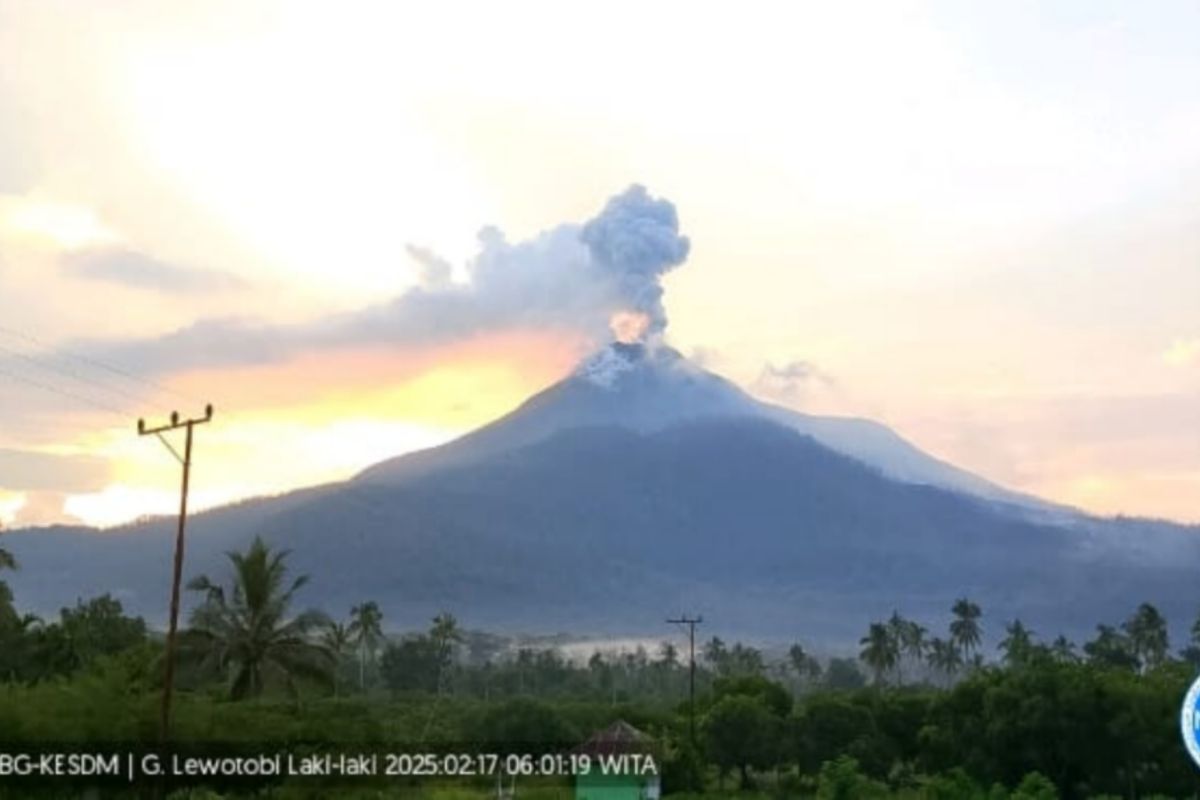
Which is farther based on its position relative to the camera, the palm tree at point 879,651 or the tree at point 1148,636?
the palm tree at point 879,651

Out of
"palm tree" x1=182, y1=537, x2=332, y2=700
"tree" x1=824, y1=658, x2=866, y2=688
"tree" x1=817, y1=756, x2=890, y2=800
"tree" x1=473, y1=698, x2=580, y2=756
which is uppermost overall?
"palm tree" x1=182, y1=537, x2=332, y2=700

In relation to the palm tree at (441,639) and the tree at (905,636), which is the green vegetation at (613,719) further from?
the tree at (905,636)

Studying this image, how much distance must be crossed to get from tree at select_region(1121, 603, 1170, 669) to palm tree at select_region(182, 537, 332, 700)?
295ft

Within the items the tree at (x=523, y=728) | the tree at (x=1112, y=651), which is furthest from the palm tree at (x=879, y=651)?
the tree at (x=523, y=728)

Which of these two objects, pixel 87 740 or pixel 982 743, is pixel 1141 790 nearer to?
pixel 982 743

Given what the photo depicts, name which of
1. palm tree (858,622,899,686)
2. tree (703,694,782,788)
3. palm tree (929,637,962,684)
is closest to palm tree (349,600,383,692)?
palm tree (858,622,899,686)

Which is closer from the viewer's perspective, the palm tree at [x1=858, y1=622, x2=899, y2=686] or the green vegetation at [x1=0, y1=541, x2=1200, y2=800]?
the green vegetation at [x1=0, y1=541, x2=1200, y2=800]

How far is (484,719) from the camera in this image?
66.4 meters

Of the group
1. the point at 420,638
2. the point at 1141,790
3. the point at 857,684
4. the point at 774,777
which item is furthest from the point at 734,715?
the point at 857,684

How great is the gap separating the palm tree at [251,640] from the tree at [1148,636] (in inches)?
3542

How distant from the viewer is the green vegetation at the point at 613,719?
40.7m

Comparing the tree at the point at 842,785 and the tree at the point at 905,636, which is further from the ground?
the tree at the point at 905,636

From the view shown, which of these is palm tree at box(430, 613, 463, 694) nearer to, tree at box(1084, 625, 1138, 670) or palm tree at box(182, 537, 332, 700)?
tree at box(1084, 625, 1138, 670)

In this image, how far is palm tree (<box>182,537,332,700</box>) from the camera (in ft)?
138
